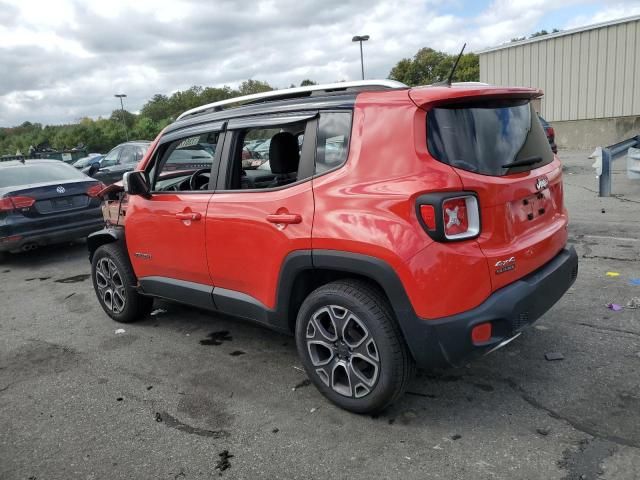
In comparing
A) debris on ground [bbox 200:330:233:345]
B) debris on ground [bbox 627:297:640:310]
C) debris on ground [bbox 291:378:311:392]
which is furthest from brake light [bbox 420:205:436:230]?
debris on ground [bbox 627:297:640:310]

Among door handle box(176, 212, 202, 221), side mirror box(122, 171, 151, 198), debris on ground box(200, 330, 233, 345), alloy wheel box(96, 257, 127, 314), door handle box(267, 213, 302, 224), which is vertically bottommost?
debris on ground box(200, 330, 233, 345)

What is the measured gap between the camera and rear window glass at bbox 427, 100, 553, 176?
9.10ft

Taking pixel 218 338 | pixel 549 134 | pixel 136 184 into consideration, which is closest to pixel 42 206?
pixel 136 184

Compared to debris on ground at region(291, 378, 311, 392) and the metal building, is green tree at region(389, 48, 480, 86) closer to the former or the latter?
the metal building

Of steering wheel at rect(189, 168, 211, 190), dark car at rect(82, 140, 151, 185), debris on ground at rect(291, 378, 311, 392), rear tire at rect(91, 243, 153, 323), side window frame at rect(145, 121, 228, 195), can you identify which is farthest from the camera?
dark car at rect(82, 140, 151, 185)

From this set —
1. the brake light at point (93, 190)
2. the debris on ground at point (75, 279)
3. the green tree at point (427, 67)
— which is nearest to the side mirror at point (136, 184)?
the debris on ground at point (75, 279)

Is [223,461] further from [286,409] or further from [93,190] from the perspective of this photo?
[93,190]

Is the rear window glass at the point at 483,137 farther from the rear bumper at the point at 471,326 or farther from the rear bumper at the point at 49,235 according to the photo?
the rear bumper at the point at 49,235

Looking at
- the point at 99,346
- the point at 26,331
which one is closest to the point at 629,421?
the point at 99,346

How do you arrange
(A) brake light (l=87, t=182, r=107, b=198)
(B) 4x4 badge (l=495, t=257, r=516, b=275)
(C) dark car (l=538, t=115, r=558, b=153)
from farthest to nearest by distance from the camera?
(A) brake light (l=87, t=182, r=107, b=198) → (C) dark car (l=538, t=115, r=558, b=153) → (B) 4x4 badge (l=495, t=257, r=516, b=275)

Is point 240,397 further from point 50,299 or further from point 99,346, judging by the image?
point 50,299

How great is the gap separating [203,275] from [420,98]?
6.62 ft

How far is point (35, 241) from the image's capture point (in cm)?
757

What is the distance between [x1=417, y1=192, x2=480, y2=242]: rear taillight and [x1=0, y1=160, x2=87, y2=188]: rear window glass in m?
7.17
